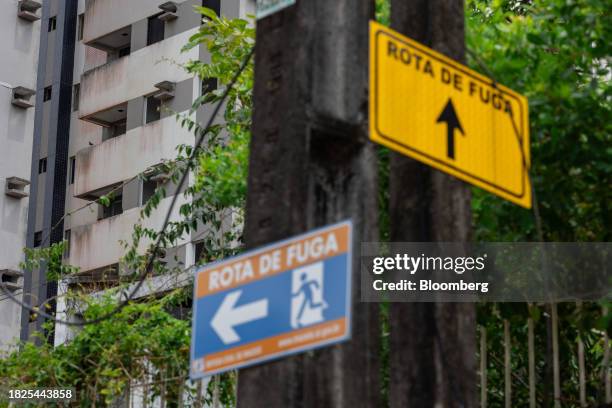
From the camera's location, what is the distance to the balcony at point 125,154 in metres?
38.4

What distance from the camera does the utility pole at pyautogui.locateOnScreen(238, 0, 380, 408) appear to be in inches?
224

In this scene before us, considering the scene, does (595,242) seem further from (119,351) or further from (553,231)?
(119,351)

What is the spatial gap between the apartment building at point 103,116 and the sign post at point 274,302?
3033 centimetres

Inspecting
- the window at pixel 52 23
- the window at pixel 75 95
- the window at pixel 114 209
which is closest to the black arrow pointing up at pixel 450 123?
the window at pixel 114 209

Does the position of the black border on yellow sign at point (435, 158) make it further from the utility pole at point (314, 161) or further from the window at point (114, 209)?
the window at point (114, 209)

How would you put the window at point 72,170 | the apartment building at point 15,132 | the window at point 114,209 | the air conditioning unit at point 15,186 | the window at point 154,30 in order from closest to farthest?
the window at point 154,30, the window at point 114,209, the apartment building at point 15,132, the air conditioning unit at point 15,186, the window at point 72,170

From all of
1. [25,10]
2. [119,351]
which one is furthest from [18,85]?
[119,351]

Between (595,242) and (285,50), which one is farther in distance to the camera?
(595,242)

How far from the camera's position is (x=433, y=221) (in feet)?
22.4

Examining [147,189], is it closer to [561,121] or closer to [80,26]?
[80,26]

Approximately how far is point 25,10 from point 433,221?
126 feet

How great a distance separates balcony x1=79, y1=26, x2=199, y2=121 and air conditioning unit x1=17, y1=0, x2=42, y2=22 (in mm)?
2847

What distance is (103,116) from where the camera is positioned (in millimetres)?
42312

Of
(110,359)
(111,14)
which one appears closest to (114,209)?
(111,14)
